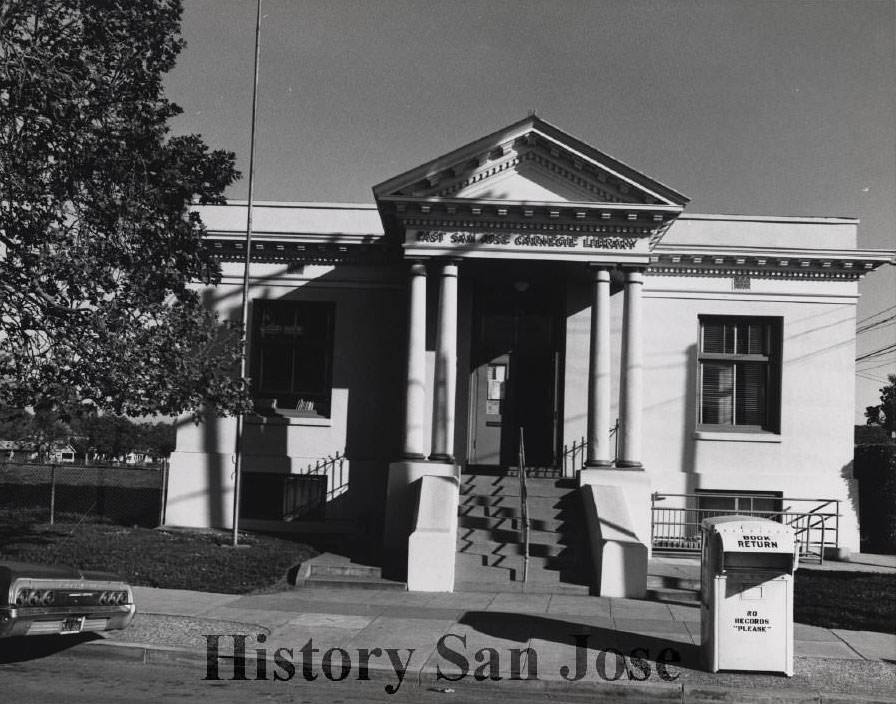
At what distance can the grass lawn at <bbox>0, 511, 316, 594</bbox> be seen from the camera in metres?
14.7

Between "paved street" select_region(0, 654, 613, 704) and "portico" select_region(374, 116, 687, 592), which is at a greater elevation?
"portico" select_region(374, 116, 687, 592)

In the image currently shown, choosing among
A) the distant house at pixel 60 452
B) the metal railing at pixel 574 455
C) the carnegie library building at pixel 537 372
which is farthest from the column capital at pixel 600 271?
the distant house at pixel 60 452

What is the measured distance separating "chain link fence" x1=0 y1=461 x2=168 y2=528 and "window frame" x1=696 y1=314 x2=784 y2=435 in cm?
1191

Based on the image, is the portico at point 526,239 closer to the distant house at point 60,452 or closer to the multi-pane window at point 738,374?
the multi-pane window at point 738,374

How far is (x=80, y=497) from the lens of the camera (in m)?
35.1

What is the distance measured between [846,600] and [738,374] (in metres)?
7.44

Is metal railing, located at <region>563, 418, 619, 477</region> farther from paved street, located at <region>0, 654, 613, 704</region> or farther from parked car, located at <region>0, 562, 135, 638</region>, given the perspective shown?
parked car, located at <region>0, 562, 135, 638</region>

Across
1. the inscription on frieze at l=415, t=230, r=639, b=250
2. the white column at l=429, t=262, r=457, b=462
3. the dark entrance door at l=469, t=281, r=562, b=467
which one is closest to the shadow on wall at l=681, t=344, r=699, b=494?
the dark entrance door at l=469, t=281, r=562, b=467

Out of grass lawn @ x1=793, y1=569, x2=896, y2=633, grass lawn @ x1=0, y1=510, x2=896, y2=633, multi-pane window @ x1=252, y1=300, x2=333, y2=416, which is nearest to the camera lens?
grass lawn @ x1=793, y1=569, x2=896, y2=633

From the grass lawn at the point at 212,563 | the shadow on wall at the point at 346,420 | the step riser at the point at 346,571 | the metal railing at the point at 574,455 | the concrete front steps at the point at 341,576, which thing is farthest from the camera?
the shadow on wall at the point at 346,420

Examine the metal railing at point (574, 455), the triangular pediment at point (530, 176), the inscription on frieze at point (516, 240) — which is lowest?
the metal railing at point (574, 455)

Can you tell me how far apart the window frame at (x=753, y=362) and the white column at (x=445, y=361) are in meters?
5.95

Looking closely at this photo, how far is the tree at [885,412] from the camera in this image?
2038 inches

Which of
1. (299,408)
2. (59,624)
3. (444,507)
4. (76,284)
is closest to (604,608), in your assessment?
(444,507)
